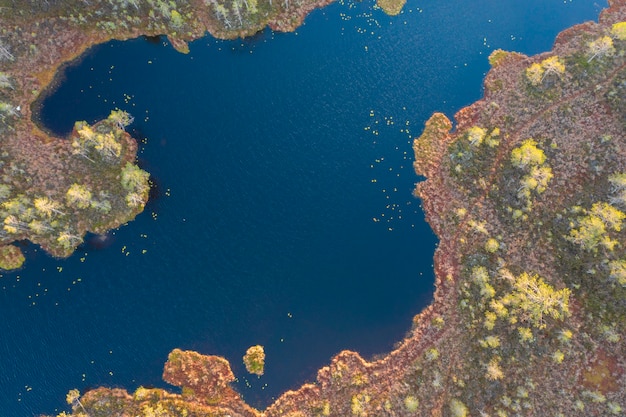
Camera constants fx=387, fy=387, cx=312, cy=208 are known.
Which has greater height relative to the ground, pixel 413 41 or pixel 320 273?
pixel 413 41

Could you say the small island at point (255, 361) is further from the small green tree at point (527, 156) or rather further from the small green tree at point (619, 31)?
the small green tree at point (619, 31)

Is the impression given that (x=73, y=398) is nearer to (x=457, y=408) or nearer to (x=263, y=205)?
(x=263, y=205)

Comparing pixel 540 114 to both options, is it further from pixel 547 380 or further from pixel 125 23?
pixel 125 23

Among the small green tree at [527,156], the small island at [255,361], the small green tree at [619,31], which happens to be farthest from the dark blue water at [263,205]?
the small green tree at [527,156]

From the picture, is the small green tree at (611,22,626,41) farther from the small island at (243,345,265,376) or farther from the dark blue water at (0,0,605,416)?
the small island at (243,345,265,376)

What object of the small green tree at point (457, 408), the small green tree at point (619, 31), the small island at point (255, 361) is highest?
the small green tree at point (619, 31)

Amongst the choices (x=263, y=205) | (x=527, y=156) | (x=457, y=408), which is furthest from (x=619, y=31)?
(x=457, y=408)

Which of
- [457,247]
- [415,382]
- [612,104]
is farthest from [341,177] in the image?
[612,104]

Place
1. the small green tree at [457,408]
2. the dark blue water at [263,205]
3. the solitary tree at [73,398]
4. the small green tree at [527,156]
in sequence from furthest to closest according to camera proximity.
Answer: the small green tree at [527,156] → the dark blue water at [263,205] → the solitary tree at [73,398] → the small green tree at [457,408]
